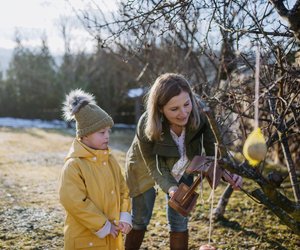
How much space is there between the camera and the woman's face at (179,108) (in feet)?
9.43

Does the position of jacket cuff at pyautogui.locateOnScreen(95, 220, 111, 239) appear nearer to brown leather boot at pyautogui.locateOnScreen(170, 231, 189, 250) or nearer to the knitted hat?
the knitted hat

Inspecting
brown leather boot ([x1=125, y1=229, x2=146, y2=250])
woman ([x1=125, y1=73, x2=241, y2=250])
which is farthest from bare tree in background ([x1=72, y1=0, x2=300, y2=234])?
brown leather boot ([x1=125, y1=229, x2=146, y2=250])

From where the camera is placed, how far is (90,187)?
9.05 feet

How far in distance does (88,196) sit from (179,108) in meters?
0.83

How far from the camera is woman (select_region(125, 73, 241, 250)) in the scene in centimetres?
291

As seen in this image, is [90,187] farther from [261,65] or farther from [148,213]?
[261,65]

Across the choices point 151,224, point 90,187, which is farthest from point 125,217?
point 151,224

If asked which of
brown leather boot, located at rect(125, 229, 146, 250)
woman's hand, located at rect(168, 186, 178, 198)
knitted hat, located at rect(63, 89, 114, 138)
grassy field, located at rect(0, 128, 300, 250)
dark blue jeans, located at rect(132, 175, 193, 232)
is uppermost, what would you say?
knitted hat, located at rect(63, 89, 114, 138)

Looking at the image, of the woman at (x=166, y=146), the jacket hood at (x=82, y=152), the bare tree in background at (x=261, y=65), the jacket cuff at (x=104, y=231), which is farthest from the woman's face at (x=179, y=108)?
the jacket cuff at (x=104, y=231)

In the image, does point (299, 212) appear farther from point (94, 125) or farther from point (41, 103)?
point (41, 103)

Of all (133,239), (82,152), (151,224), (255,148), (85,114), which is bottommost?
(151,224)

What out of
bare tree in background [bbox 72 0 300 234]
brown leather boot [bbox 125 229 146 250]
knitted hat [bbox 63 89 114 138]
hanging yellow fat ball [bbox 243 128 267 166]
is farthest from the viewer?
brown leather boot [bbox 125 229 146 250]

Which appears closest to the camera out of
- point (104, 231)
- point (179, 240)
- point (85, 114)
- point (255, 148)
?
point (255, 148)

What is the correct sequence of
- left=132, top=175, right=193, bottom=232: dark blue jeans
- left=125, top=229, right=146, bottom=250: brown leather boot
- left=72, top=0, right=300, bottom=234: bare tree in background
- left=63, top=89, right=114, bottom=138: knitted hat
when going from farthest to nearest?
1. left=125, top=229, right=146, bottom=250: brown leather boot
2. left=132, top=175, right=193, bottom=232: dark blue jeans
3. left=63, top=89, right=114, bottom=138: knitted hat
4. left=72, top=0, right=300, bottom=234: bare tree in background
